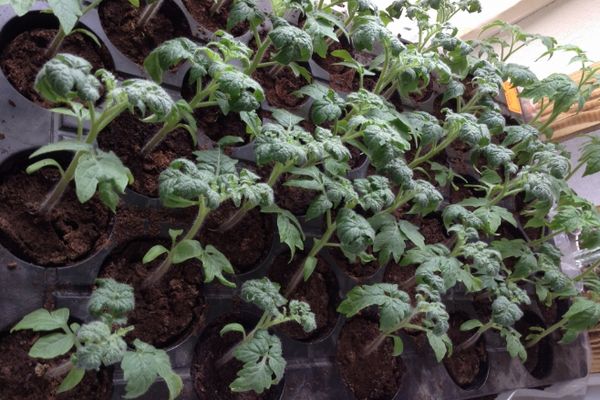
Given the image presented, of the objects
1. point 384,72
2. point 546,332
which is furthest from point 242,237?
point 546,332

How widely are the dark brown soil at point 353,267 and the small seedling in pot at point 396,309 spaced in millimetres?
156

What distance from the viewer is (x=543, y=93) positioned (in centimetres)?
201

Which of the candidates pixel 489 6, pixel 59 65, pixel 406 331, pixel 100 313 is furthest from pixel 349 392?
pixel 489 6

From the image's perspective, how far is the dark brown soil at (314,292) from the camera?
4.90 ft

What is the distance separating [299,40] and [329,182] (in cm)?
39

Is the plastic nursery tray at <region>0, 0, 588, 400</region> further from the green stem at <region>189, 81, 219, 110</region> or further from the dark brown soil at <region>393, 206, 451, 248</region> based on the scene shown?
the dark brown soil at <region>393, 206, 451, 248</region>

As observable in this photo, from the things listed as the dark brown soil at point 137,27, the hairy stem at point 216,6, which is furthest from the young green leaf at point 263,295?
the hairy stem at point 216,6

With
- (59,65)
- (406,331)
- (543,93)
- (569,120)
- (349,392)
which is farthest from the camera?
(569,120)

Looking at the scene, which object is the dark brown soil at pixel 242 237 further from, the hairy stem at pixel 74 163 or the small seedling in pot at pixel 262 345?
the hairy stem at pixel 74 163

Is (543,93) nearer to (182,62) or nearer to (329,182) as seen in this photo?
(329,182)

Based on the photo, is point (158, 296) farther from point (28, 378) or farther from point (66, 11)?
point (66, 11)

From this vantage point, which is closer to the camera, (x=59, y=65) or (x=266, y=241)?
(x=59, y=65)

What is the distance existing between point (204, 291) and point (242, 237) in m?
0.21

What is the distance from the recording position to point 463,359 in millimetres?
1814
